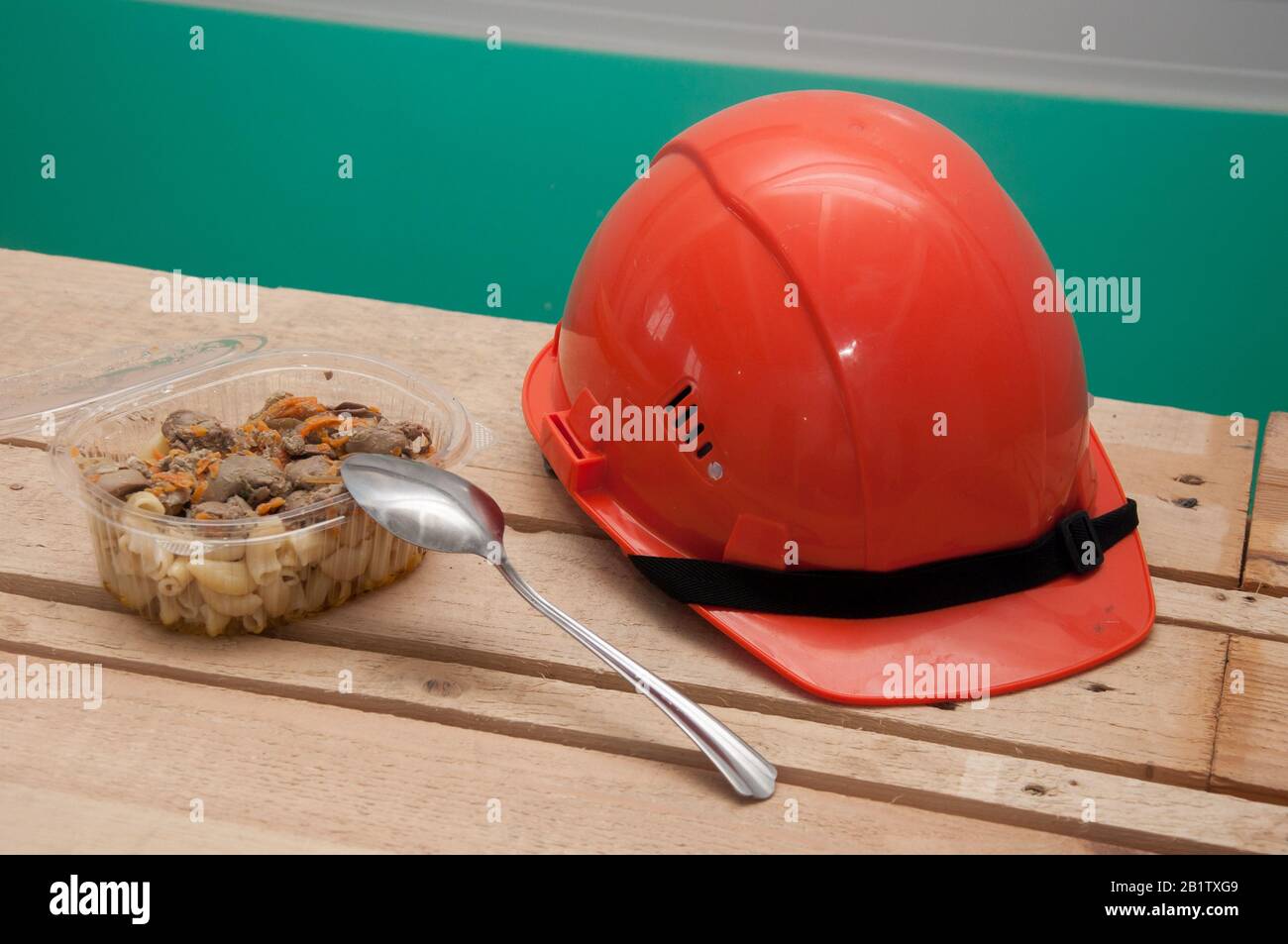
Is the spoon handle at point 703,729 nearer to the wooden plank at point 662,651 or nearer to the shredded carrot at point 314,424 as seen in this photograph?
the wooden plank at point 662,651

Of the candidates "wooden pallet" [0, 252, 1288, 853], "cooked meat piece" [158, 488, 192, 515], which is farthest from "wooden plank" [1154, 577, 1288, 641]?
"cooked meat piece" [158, 488, 192, 515]

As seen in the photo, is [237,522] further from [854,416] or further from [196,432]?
[854,416]

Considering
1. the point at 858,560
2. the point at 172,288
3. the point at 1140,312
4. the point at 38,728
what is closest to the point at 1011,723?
the point at 858,560

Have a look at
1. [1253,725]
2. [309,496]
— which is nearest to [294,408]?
[309,496]

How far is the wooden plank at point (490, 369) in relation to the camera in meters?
1.15

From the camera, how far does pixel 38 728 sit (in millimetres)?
865

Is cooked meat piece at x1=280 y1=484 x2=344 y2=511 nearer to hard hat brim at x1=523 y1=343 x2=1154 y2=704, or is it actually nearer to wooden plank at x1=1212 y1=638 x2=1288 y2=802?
hard hat brim at x1=523 y1=343 x2=1154 y2=704

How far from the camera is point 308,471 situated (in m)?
0.97

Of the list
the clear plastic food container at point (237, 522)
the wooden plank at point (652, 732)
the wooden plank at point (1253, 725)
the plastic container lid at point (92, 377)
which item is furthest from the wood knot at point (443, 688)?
the wooden plank at point (1253, 725)

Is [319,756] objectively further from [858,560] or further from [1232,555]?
[1232,555]

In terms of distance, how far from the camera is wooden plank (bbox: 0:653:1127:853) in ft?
2.61

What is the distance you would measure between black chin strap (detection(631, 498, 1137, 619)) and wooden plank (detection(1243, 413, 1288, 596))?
237 mm

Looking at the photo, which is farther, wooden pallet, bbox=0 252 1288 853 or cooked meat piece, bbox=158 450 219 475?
cooked meat piece, bbox=158 450 219 475

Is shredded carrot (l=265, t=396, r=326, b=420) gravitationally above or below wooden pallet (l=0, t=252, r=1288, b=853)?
above
